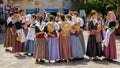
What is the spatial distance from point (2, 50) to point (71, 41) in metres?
4.49

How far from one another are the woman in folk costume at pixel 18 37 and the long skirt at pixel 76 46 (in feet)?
7.40

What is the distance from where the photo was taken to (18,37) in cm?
1400

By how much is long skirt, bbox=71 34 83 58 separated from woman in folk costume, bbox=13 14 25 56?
7.40 feet

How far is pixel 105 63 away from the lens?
12.3 meters

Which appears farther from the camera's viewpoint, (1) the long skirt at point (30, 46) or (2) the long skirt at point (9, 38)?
(2) the long skirt at point (9, 38)

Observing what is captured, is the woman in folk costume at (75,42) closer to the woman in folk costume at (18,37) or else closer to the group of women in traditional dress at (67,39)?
the group of women in traditional dress at (67,39)

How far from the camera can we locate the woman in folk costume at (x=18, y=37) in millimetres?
13984

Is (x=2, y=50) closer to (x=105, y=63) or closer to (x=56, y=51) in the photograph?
(x=56, y=51)

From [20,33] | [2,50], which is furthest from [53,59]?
[2,50]

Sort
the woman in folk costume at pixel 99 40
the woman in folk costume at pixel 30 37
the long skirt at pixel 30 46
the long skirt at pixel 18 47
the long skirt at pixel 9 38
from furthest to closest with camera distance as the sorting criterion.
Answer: the long skirt at pixel 9 38 → the long skirt at pixel 18 47 → the long skirt at pixel 30 46 → the woman in folk costume at pixel 30 37 → the woman in folk costume at pixel 99 40

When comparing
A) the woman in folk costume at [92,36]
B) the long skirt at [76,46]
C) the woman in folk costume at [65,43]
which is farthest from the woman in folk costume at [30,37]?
the woman in folk costume at [92,36]

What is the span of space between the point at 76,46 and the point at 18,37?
2.59m

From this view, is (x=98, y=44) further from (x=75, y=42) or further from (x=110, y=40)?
(x=75, y=42)

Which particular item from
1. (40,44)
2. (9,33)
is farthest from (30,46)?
(9,33)
